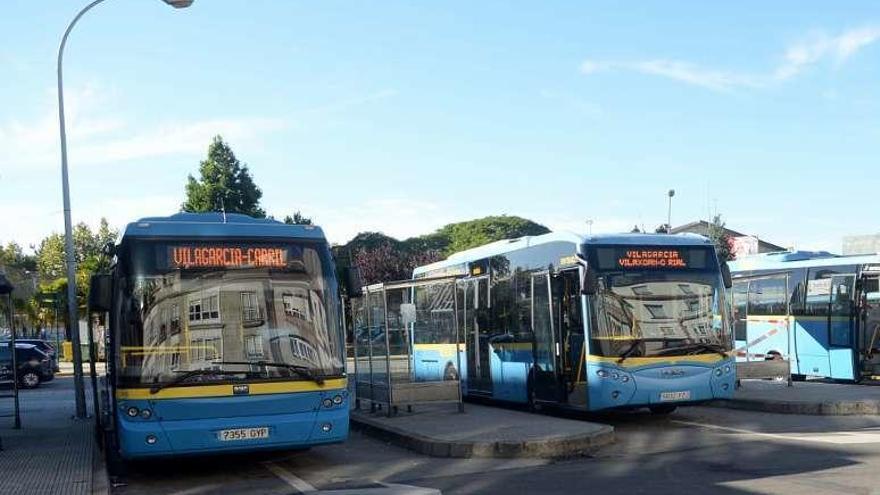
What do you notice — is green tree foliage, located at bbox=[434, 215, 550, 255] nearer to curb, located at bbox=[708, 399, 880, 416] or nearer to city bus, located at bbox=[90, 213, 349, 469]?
curb, located at bbox=[708, 399, 880, 416]

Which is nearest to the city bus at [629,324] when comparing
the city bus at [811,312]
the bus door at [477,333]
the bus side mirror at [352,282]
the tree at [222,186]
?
the bus door at [477,333]

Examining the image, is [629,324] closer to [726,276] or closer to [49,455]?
[726,276]

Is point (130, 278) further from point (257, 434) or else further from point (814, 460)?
point (814, 460)

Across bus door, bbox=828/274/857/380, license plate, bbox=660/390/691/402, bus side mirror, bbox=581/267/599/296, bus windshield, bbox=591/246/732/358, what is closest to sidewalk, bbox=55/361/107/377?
bus side mirror, bbox=581/267/599/296

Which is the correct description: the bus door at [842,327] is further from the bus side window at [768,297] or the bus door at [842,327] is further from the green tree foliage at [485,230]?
the green tree foliage at [485,230]

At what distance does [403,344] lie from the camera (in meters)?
16.8

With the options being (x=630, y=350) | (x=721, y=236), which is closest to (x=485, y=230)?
(x=721, y=236)

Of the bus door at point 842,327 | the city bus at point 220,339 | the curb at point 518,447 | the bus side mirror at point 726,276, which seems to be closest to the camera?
the city bus at point 220,339

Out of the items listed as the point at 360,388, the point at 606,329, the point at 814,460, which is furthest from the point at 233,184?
the point at 814,460

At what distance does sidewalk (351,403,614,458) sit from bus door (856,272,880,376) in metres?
9.64

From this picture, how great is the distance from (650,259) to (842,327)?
8956mm

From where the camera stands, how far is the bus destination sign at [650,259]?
1530cm

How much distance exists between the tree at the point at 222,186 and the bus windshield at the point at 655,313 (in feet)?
121

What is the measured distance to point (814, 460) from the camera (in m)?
11.4
